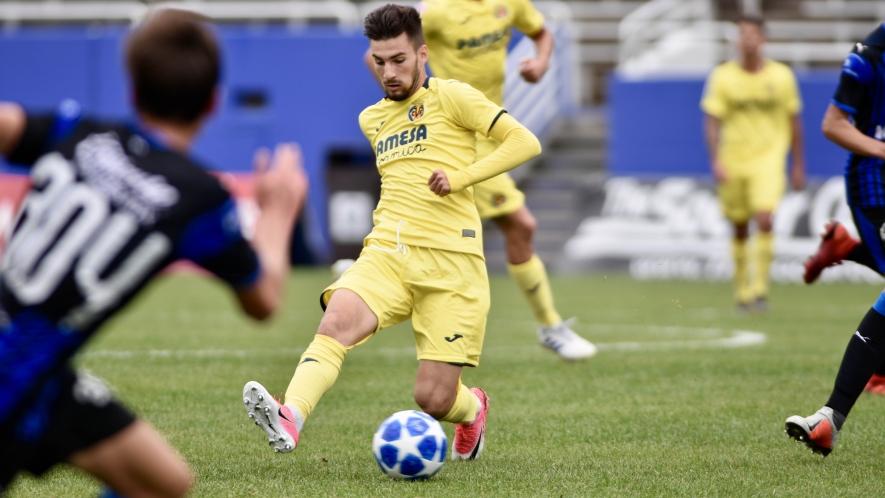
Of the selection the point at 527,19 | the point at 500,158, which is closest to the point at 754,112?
the point at 527,19

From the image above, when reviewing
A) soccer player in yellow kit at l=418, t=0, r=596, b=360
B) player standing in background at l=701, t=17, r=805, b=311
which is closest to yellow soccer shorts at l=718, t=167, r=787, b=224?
player standing in background at l=701, t=17, r=805, b=311

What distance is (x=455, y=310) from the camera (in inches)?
183

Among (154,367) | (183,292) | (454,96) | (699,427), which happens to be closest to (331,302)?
(454,96)

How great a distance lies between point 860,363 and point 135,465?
2.97m

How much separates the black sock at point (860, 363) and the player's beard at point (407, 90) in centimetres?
205

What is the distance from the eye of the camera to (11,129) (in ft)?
8.70

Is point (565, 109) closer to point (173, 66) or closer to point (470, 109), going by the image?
point (470, 109)

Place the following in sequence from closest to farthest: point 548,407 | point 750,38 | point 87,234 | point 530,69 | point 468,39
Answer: point 87,234 < point 548,407 < point 530,69 < point 468,39 < point 750,38

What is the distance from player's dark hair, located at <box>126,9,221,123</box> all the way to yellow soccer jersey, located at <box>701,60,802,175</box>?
9.14 m

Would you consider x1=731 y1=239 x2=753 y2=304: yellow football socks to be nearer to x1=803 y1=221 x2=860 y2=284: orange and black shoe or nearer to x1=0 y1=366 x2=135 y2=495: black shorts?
x1=803 y1=221 x2=860 y2=284: orange and black shoe

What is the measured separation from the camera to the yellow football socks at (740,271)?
430 inches

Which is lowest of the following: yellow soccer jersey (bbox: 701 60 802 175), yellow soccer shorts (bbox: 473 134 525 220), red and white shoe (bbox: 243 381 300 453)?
yellow soccer jersey (bbox: 701 60 802 175)

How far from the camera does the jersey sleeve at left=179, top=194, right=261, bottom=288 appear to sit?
2.64m

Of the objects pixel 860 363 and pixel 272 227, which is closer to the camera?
pixel 272 227
